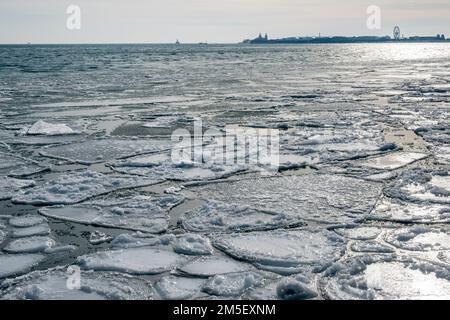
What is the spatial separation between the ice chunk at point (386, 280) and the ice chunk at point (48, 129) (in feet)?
21.1

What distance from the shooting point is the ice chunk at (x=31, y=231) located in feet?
13.1

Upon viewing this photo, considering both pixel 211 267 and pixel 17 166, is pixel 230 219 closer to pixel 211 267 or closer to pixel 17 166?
pixel 211 267

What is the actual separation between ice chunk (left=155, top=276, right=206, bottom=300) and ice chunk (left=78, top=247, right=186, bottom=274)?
0.60ft

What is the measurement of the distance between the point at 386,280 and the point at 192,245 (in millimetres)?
1423

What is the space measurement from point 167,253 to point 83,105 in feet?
31.0

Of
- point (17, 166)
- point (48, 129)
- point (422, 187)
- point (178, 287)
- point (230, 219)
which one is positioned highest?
point (48, 129)

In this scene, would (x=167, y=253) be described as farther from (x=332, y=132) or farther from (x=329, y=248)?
(x=332, y=132)

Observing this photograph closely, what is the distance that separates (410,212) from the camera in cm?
436

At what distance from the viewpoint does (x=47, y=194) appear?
5.04 meters

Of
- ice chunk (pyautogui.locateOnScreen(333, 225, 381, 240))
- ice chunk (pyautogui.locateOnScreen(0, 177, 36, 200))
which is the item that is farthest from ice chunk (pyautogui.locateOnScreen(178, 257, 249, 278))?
ice chunk (pyautogui.locateOnScreen(0, 177, 36, 200))

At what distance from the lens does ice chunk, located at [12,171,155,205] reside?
489cm

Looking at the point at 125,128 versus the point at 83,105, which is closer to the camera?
the point at 125,128

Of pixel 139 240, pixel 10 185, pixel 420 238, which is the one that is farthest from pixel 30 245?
pixel 420 238
